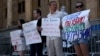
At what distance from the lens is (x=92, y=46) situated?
40.2 ft

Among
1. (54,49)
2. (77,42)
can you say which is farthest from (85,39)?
(54,49)

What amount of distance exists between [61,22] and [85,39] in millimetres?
1369

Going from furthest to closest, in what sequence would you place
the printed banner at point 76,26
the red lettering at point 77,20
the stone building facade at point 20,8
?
the stone building facade at point 20,8
the red lettering at point 77,20
the printed banner at point 76,26

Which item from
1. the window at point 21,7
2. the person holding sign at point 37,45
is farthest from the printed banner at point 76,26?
the window at point 21,7

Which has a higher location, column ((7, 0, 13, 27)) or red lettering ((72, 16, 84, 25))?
column ((7, 0, 13, 27))

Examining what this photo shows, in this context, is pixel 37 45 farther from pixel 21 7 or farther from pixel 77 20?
pixel 21 7

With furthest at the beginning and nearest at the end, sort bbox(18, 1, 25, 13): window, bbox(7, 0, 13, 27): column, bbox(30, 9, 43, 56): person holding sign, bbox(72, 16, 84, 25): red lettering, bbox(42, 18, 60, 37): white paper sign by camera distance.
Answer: bbox(7, 0, 13, 27): column → bbox(18, 1, 25, 13): window → bbox(30, 9, 43, 56): person holding sign → bbox(42, 18, 60, 37): white paper sign → bbox(72, 16, 84, 25): red lettering

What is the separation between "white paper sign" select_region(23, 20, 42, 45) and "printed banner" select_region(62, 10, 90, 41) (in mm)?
1482

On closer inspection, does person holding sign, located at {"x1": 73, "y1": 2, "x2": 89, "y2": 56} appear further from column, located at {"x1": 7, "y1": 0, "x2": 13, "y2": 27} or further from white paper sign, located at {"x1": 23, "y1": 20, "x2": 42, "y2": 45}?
column, located at {"x1": 7, "y1": 0, "x2": 13, "y2": 27}

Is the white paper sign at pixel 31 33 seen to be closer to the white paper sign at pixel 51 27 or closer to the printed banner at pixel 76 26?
the white paper sign at pixel 51 27

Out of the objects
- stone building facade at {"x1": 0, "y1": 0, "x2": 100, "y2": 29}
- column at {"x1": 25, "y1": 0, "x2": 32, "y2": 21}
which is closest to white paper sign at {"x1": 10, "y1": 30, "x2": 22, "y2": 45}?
stone building facade at {"x1": 0, "y1": 0, "x2": 100, "y2": 29}

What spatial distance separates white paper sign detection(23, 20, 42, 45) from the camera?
12102 millimetres

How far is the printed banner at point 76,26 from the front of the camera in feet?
32.3

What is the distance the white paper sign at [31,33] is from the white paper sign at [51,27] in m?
0.60
